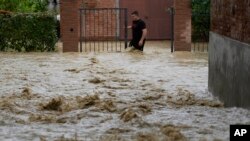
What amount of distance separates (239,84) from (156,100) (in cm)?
207

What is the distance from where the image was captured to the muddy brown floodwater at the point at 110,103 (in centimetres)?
777

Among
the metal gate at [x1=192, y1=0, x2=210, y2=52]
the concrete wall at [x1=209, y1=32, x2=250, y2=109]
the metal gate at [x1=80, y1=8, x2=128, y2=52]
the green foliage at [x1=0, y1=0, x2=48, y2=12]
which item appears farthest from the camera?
the metal gate at [x1=80, y1=8, x2=128, y2=52]

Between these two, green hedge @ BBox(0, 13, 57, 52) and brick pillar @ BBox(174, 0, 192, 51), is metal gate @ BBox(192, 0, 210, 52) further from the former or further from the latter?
green hedge @ BBox(0, 13, 57, 52)

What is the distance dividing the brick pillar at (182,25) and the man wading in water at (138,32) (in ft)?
4.76

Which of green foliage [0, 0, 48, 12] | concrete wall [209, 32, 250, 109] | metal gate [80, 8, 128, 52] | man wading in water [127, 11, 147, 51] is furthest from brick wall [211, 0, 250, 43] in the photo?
metal gate [80, 8, 128, 52]

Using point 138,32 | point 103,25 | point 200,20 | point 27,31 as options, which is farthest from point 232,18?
point 103,25

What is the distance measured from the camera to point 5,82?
1339 centimetres

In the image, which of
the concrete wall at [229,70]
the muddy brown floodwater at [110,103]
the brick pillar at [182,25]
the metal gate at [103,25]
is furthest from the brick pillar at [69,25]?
the concrete wall at [229,70]

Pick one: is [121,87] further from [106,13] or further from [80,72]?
[106,13]

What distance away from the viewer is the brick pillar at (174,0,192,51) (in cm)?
2270

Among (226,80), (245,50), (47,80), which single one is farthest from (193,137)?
(47,80)

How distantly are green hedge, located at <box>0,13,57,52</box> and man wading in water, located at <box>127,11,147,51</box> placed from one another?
307cm

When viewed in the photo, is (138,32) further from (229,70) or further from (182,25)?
(229,70)

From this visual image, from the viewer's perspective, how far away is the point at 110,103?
399 inches
